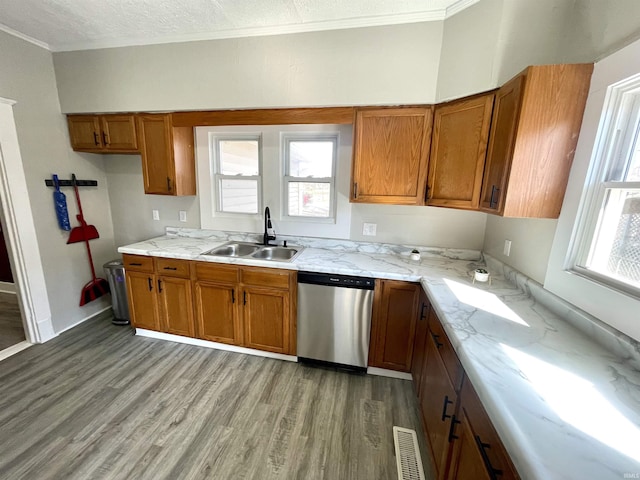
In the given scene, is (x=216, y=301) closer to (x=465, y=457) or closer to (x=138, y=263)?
(x=138, y=263)

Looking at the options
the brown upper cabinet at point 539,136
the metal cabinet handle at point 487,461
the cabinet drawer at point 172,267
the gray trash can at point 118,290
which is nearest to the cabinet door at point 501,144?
the brown upper cabinet at point 539,136

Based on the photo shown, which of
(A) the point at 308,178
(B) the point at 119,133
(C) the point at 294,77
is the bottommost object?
(A) the point at 308,178

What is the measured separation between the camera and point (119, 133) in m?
2.53

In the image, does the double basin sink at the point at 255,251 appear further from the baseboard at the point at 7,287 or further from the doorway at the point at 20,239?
the baseboard at the point at 7,287

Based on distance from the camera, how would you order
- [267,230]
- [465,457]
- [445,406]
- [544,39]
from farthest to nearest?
[267,230], [544,39], [445,406], [465,457]

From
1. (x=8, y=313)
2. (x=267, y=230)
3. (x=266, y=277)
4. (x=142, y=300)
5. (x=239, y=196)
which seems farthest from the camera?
(x=8, y=313)

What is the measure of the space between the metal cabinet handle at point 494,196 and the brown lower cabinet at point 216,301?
1.46 m

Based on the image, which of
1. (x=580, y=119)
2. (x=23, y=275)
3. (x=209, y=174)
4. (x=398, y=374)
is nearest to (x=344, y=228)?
(x=398, y=374)

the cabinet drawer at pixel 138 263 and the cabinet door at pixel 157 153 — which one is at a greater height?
the cabinet door at pixel 157 153

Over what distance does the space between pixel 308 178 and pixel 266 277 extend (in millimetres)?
1050

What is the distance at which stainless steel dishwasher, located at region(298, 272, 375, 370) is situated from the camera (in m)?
2.06

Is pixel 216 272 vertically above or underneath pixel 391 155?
underneath

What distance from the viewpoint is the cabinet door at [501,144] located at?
4.53 ft

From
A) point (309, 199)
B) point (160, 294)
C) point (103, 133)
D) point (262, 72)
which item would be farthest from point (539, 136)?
point (103, 133)
